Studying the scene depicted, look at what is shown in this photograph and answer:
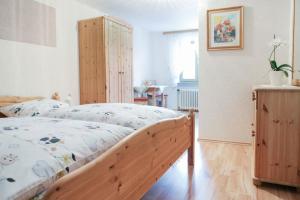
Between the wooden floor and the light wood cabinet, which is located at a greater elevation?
the light wood cabinet

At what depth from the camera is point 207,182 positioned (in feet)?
6.93

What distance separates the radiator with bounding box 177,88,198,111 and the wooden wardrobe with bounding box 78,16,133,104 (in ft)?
9.20

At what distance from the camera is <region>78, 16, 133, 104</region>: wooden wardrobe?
3377mm

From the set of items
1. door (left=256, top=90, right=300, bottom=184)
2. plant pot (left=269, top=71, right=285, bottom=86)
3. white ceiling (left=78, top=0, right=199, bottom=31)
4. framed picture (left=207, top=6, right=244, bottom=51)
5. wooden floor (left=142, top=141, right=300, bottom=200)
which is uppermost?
white ceiling (left=78, top=0, right=199, bottom=31)

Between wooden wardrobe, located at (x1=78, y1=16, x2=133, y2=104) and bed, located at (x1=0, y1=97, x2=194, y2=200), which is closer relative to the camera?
bed, located at (x1=0, y1=97, x2=194, y2=200)

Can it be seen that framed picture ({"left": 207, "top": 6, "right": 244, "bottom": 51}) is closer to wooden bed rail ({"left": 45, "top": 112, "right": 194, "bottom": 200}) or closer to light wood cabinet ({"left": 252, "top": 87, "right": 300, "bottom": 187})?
light wood cabinet ({"left": 252, "top": 87, "right": 300, "bottom": 187})

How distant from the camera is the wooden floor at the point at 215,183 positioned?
188 centimetres

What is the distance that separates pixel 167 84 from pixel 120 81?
2988mm

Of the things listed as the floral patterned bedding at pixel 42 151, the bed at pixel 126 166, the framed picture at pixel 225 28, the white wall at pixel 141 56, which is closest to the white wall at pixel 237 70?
the framed picture at pixel 225 28

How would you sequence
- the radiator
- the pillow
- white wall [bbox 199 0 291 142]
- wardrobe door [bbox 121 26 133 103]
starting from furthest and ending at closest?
1. the radiator
2. wardrobe door [bbox 121 26 133 103]
3. white wall [bbox 199 0 291 142]
4. the pillow

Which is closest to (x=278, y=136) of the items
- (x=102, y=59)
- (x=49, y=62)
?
(x=102, y=59)

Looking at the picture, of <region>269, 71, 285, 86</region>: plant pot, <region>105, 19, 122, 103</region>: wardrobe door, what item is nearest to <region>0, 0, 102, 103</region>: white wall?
<region>105, 19, 122, 103</region>: wardrobe door

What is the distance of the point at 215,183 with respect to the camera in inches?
82.4

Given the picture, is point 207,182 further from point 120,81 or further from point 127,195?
point 120,81
